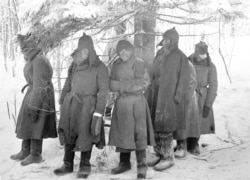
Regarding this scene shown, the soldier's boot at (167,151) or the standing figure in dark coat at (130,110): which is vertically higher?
the standing figure in dark coat at (130,110)

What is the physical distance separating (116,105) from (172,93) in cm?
90

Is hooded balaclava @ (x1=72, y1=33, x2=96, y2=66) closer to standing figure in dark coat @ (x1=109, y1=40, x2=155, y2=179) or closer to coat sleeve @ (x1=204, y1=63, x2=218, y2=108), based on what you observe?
standing figure in dark coat @ (x1=109, y1=40, x2=155, y2=179)

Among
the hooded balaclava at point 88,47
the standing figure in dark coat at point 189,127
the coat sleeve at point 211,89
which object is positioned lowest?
the standing figure in dark coat at point 189,127

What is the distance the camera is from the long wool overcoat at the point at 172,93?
498 cm

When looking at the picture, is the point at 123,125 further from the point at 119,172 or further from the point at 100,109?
the point at 119,172

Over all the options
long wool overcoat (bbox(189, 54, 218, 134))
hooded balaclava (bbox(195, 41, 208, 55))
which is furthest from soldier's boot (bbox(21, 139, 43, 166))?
hooded balaclava (bbox(195, 41, 208, 55))

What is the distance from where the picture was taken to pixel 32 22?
538 cm

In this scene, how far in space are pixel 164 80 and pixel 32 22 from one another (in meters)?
2.41

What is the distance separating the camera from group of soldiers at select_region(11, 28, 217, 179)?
4.69 m

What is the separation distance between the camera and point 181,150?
575cm

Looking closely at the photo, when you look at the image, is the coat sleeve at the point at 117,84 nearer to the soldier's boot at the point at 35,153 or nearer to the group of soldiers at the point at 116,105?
the group of soldiers at the point at 116,105

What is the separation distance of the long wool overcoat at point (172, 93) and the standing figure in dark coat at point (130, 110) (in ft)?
0.96

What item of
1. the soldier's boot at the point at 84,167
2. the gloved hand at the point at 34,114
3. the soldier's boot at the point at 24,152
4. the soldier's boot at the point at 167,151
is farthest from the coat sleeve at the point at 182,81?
the soldier's boot at the point at 24,152

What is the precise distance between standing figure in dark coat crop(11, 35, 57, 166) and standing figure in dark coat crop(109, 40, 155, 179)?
4.30 ft
